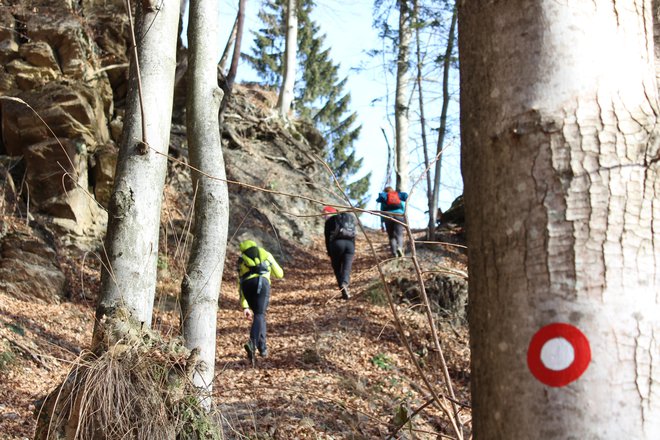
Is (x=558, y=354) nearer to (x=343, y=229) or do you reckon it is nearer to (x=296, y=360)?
(x=296, y=360)

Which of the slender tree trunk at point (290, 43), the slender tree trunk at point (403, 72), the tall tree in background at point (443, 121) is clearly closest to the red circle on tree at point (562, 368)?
the tall tree in background at point (443, 121)

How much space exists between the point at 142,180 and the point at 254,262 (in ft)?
13.7

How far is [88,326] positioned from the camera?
8945 millimetres

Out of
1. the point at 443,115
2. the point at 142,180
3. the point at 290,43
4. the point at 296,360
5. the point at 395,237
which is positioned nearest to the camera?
the point at 142,180

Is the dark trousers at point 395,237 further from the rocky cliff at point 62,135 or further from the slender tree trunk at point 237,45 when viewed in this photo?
the slender tree trunk at point 237,45

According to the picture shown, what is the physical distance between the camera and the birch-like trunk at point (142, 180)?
11.1ft

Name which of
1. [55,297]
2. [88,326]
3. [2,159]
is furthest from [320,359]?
[2,159]

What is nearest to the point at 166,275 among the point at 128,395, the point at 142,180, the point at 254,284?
the point at 254,284

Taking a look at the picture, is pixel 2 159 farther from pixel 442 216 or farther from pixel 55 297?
pixel 442 216

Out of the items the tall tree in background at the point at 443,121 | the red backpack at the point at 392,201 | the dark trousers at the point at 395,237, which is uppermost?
the tall tree in background at the point at 443,121

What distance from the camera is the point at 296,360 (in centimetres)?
795

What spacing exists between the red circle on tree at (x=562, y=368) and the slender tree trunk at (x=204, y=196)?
3.15 metres

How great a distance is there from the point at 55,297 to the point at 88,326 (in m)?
0.94

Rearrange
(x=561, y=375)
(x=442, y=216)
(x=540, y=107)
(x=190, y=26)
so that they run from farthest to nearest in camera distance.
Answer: (x=442, y=216)
(x=190, y=26)
(x=540, y=107)
(x=561, y=375)
